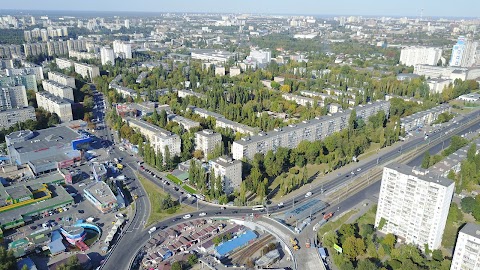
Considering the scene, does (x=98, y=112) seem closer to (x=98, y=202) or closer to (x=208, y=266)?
(x=98, y=202)

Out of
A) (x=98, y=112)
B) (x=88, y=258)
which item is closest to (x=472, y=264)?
(x=88, y=258)

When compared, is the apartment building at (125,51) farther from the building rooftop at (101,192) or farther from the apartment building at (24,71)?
the building rooftop at (101,192)

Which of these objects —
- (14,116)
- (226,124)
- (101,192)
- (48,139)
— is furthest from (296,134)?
(14,116)

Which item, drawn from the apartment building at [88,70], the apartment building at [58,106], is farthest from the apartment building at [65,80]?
the apartment building at [58,106]

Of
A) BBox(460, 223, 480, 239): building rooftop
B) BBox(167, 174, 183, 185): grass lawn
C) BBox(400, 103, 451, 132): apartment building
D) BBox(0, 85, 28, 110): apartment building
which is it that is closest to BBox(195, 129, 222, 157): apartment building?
BBox(167, 174, 183, 185): grass lawn

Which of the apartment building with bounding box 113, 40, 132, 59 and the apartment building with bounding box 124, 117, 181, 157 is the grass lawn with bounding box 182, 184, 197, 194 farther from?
the apartment building with bounding box 113, 40, 132, 59
